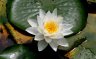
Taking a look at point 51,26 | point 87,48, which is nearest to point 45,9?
point 51,26

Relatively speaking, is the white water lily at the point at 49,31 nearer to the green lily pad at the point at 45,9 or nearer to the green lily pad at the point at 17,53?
the green lily pad at the point at 17,53

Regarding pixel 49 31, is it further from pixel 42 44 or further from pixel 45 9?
pixel 45 9

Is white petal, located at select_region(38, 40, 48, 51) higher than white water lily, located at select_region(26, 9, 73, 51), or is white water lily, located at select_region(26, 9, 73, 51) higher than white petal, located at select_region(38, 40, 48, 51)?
white water lily, located at select_region(26, 9, 73, 51)

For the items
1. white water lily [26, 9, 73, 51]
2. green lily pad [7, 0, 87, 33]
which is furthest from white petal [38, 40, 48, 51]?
green lily pad [7, 0, 87, 33]

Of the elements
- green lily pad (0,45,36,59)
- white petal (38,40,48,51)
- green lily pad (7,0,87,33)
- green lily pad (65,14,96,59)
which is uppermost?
green lily pad (7,0,87,33)

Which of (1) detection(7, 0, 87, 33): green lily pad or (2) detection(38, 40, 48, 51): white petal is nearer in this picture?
(2) detection(38, 40, 48, 51): white petal

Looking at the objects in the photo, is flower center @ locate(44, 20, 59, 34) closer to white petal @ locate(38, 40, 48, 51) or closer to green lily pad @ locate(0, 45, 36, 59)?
white petal @ locate(38, 40, 48, 51)

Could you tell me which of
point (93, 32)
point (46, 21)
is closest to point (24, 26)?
point (46, 21)
